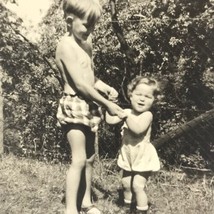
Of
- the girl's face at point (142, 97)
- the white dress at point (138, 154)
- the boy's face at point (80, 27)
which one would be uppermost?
the boy's face at point (80, 27)

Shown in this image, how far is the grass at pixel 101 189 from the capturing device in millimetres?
4203

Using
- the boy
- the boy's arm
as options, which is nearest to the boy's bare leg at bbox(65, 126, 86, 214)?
the boy

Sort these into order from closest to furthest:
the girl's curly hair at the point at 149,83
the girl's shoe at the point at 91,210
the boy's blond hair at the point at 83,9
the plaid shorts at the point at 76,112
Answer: the boy's blond hair at the point at 83,9 → the plaid shorts at the point at 76,112 → the girl's curly hair at the point at 149,83 → the girl's shoe at the point at 91,210

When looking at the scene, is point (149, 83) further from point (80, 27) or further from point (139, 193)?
point (139, 193)

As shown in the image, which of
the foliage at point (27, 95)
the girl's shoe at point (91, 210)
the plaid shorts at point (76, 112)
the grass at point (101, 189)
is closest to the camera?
the plaid shorts at point (76, 112)

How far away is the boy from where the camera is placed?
373 centimetres

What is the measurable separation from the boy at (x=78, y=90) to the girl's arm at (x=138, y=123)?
0.08 m

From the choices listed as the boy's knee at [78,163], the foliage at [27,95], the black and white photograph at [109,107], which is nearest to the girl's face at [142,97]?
the black and white photograph at [109,107]

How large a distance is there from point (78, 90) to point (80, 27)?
0.47 m

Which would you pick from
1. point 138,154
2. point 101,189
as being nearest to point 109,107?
point 138,154

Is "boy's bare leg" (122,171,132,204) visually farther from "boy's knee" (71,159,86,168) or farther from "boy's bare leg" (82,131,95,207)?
"boy's knee" (71,159,86,168)

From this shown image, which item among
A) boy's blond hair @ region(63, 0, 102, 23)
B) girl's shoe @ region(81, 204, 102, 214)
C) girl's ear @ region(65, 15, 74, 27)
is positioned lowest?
girl's shoe @ region(81, 204, 102, 214)

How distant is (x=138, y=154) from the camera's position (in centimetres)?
393

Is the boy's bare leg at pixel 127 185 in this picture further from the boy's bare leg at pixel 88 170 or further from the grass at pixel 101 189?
the boy's bare leg at pixel 88 170
